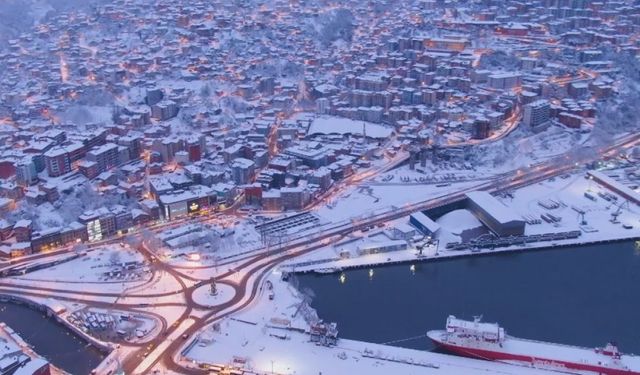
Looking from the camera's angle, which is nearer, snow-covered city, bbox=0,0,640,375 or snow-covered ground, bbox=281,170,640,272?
snow-covered city, bbox=0,0,640,375

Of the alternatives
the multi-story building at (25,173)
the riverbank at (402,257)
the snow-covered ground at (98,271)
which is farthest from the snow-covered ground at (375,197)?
the multi-story building at (25,173)

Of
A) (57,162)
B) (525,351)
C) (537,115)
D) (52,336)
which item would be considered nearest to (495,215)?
(525,351)

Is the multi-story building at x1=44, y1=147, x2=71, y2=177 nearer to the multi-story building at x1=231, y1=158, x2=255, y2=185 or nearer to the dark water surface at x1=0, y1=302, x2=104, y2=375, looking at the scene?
the multi-story building at x1=231, y1=158, x2=255, y2=185

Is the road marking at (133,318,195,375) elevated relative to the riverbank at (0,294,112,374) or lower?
elevated

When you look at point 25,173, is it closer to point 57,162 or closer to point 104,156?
point 57,162

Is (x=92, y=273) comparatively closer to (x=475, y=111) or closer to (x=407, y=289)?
(x=407, y=289)

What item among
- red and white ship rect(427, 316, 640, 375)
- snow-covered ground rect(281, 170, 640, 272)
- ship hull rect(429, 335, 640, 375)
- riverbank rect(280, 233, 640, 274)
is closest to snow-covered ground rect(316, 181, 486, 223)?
snow-covered ground rect(281, 170, 640, 272)
